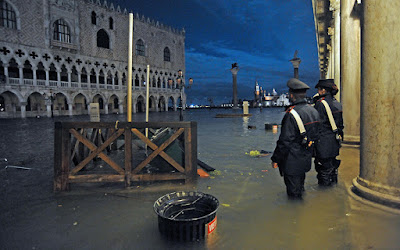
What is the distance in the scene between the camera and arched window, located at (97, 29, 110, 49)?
146ft

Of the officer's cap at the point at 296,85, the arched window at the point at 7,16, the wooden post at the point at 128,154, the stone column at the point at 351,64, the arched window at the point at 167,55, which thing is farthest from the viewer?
the arched window at the point at 167,55

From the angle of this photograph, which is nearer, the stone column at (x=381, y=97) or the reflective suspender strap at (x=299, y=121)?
the stone column at (x=381, y=97)

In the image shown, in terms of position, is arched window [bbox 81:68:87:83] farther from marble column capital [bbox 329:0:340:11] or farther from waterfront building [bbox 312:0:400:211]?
waterfront building [bbox 312:0:400:211]

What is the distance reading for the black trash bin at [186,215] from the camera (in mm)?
2482

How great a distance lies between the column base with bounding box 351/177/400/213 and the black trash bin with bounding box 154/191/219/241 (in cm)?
211

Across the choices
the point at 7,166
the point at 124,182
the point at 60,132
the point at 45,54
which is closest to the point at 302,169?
the point at 124,182

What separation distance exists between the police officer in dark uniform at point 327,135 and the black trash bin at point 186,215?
7.28 feet

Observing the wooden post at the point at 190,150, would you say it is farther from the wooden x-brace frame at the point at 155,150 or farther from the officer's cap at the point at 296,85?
the officer's cap at the point at 296,85

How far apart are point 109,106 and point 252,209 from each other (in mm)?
47604

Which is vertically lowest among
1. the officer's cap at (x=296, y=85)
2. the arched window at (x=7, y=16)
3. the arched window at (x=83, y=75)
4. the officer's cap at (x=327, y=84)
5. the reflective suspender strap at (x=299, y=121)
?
the reflective suspender strap at (x=299, y=121)

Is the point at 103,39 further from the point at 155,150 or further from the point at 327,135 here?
the point at 327,135

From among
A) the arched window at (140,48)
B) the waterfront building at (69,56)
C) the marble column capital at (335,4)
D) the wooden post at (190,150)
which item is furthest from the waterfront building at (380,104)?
the arched window at (140,48)

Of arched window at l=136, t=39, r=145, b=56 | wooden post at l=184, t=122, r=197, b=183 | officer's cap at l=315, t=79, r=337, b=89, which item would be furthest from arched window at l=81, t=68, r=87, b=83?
officer's cap at l=315, t=79, r=337, b=89

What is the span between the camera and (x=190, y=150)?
439 centimetres
